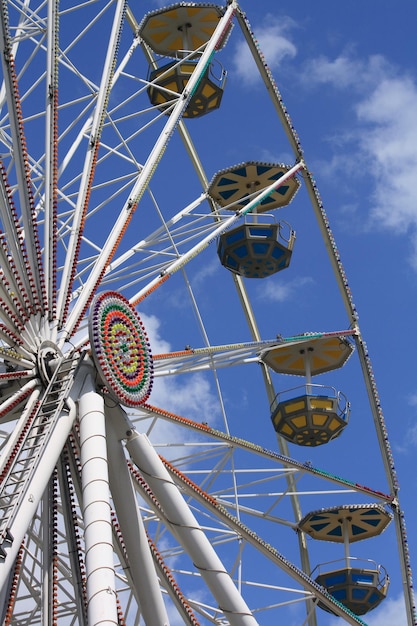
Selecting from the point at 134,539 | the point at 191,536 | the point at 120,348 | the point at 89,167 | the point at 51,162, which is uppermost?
the point at 89,167

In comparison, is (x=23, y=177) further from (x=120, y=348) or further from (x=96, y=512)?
(x=96, y=512)

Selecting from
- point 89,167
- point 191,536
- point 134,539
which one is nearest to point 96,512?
point 134,539

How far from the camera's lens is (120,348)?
15828 millimetres

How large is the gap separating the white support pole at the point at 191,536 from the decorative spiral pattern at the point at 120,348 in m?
0.73

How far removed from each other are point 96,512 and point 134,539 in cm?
174

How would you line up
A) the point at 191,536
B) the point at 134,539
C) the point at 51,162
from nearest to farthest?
the point at 134,539, the point at 191,536, the point at 51,162

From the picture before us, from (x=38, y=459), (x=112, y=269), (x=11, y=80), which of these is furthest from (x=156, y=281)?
(x=38, y=459)

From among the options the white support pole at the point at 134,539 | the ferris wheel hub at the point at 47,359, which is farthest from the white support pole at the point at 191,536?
the ferris wheel hub at the point at 47,359

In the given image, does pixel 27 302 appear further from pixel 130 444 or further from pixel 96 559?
pixel 96 559

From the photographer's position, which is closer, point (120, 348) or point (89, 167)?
point (120, 348)

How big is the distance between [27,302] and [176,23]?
9177 millimetres

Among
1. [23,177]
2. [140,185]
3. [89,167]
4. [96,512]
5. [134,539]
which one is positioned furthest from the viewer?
[140,185]

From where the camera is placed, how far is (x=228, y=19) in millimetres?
22203

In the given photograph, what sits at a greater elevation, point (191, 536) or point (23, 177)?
point (23, 177)
